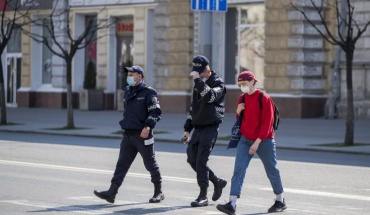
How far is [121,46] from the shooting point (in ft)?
147

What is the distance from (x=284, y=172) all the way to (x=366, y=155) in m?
5.30

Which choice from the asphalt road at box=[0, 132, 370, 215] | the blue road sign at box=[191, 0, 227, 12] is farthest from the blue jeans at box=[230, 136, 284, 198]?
the blue road sign at box=[191, 0, 227, 12]

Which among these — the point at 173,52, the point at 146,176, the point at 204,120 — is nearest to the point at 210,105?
the point at 204,120

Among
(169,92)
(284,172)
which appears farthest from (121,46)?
(284,172)

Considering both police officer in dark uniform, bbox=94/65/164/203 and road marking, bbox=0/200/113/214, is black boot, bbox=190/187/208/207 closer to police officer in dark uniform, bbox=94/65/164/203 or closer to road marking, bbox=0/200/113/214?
police officer in dark uniform, bbox=94/65/164/203

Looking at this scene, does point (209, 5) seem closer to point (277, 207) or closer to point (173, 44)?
point (277, 207)

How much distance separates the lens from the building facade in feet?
119

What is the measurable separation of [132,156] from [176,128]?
18.1 metres

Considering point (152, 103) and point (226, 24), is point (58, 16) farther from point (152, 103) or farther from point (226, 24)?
point (152, 103)

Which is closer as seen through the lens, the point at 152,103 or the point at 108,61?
the point at 152,103

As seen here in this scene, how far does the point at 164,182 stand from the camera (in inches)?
685

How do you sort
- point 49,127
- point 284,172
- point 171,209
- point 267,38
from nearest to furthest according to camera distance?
point 171,209
point 284,172
point 49,127
point 267,38

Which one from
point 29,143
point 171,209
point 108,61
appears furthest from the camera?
point 108,61

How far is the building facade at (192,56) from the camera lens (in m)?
36.1
